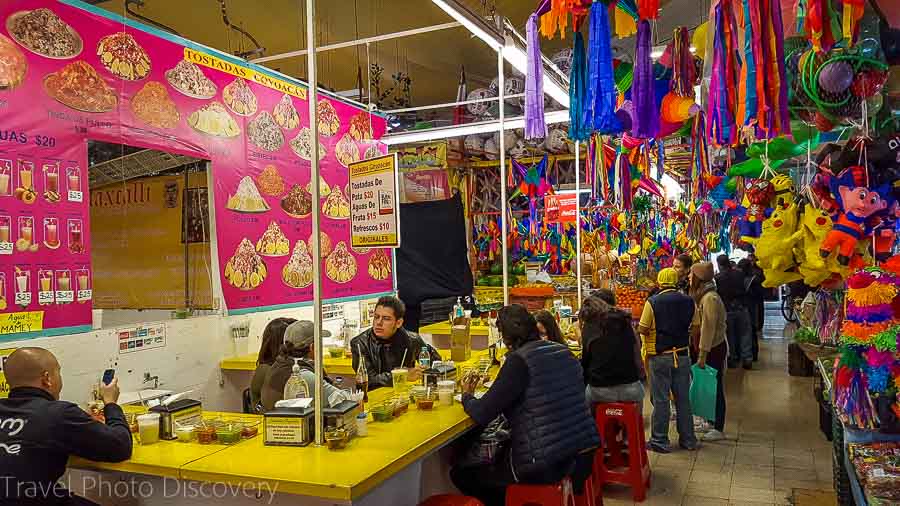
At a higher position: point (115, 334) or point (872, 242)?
point (872, 242)

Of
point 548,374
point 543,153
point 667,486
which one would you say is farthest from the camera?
point 543,153

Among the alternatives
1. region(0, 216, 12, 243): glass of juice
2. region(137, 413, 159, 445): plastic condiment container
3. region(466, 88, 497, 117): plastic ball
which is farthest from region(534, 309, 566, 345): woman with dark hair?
region(466, 88, 497, 117): plastic ball

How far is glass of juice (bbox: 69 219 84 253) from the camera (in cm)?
435

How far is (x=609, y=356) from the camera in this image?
493 centimetres

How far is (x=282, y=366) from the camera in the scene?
3611 millimetres

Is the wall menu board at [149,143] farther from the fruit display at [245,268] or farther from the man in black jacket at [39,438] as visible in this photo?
the man in black jacket at [39,438]

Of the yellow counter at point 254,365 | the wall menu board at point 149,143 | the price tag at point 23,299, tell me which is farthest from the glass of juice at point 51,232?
the yellow counter at point 254,365

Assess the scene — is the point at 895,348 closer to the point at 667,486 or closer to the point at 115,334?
the point at 667,486

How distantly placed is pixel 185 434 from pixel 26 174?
2.26 metres

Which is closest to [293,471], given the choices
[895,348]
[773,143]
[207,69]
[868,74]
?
[895,348]

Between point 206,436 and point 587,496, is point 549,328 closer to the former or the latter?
point 587,496

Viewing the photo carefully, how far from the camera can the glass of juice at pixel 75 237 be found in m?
4.35

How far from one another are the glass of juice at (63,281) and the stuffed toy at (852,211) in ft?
15.1

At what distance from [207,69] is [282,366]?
10.5 feet
